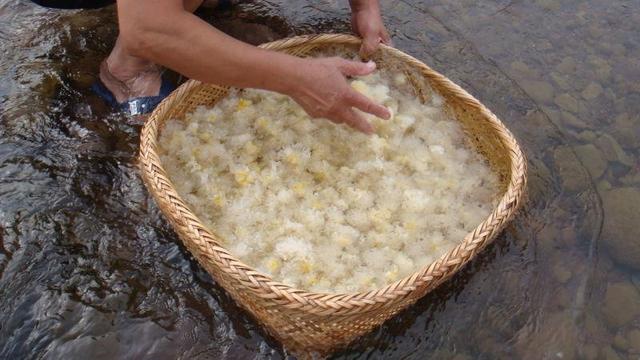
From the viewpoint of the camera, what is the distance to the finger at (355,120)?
88.0 inches

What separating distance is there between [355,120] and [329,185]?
292mm

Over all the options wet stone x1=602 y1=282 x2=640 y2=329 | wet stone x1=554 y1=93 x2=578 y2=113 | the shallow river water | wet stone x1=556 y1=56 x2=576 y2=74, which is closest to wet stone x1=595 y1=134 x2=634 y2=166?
the shallow river water

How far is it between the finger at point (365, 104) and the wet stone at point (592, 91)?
158cm

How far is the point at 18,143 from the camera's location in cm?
272

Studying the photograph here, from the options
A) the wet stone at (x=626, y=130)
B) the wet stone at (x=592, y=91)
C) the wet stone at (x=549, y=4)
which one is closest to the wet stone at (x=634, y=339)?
the wet stone at (x=626, y=130)

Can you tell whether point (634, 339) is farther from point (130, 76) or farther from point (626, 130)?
point (130, 76)

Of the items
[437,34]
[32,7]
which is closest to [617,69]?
[437,34]

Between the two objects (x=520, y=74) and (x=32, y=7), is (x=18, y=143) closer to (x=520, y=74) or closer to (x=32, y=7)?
(x=32, y=7)

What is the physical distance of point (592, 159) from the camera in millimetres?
2938

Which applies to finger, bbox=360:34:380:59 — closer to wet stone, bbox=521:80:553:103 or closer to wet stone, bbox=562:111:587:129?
wet stone, bbox=521:80:553:103

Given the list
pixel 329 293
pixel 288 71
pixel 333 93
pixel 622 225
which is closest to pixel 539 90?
pixel 622 225

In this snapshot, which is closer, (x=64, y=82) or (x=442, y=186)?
(x=442, y=186)

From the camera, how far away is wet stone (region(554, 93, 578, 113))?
3.18m

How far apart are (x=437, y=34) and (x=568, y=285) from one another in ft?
5.61
